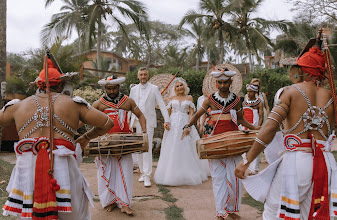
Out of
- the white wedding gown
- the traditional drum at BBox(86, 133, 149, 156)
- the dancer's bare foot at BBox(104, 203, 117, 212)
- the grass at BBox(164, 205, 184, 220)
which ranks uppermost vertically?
the traditional drum at BBox(86, 133, 149, 156)

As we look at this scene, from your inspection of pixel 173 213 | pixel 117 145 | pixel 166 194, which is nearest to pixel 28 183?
pixel 117 145

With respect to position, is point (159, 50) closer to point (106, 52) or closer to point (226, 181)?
point (106, 52)

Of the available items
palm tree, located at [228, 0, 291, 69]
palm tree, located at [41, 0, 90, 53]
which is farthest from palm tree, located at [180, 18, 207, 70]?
palm tree, located at [41, 0, 90, 53]

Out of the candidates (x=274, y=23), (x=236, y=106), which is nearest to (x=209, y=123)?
(x=236, y=106)

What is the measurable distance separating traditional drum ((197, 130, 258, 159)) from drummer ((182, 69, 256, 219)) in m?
0.32

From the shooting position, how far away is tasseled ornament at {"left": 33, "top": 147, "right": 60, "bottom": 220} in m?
2.88

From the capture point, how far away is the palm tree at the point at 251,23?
25.8 metres

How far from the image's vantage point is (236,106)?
489 centimetres

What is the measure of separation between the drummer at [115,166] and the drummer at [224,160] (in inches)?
46.2

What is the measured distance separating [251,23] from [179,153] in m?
23.7

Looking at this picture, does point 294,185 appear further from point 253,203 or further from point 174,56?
point 174,56

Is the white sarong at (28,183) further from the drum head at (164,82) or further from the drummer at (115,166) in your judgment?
the drum head at (164,82)

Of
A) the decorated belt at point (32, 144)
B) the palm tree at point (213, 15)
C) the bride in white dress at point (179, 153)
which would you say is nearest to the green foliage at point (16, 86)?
the bride in white dress at point (179, 153)

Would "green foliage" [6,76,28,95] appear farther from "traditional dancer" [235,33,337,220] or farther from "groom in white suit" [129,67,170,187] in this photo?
"traditional dancer" [235,33,337,220]
